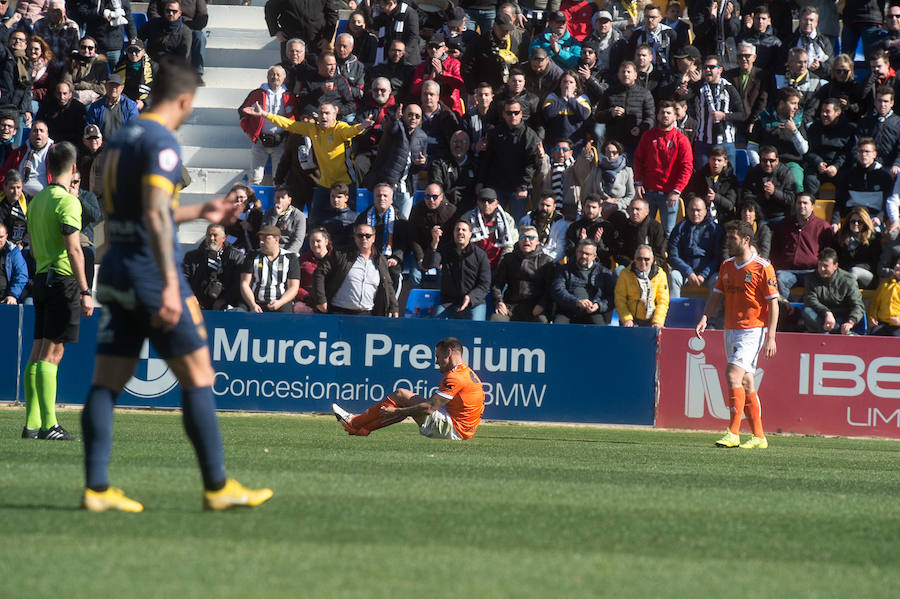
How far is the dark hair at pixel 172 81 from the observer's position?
570 centimetres

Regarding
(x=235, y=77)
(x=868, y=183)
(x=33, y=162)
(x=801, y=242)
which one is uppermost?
(x=235, y=77)

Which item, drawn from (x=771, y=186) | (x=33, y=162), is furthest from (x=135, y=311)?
(x=771, y=186)

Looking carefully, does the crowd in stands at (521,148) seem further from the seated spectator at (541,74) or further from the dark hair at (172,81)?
the dark hair at (172,81)

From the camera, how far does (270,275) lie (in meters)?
15.8

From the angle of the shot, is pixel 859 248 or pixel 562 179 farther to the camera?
pixel 562 179

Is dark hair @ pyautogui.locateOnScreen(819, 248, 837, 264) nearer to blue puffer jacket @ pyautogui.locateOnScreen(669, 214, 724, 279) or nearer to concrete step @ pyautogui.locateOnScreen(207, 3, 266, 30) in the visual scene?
blue puffer jacket @ pyautogui.locateOnScreen(669, 214, 724, 279)

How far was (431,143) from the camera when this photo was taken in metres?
17.8

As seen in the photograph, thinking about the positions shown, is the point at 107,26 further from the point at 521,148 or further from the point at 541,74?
the point at 521,148

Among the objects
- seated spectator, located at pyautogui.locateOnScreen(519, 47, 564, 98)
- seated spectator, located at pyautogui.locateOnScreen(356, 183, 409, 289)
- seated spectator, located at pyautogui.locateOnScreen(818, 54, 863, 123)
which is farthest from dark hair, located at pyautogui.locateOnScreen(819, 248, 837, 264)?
seated spectator, located at pyautogui.locateOnScreen(356, 183, 409, 289)

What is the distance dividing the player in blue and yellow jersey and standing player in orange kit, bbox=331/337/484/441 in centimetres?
543

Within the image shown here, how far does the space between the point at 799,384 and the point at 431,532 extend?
33.9ft

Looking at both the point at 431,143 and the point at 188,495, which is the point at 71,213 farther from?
the point at 431,143

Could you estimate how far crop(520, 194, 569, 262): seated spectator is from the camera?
16.8m

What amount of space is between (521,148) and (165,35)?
6854mm
